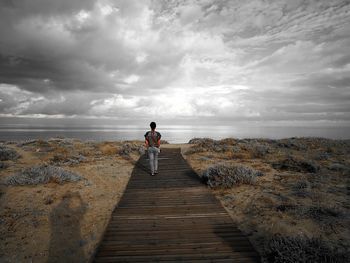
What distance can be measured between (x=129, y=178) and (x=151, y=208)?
176 inches

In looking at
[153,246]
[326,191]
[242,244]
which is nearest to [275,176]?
[326,191]

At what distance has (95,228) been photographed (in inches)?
255

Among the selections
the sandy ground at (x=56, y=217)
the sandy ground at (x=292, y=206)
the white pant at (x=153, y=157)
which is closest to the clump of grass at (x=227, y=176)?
the sandy ground at (x=292, y=206)

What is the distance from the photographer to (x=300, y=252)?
4418 millimetres

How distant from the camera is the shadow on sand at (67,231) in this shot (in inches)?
208

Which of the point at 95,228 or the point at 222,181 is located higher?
the point at 222,181

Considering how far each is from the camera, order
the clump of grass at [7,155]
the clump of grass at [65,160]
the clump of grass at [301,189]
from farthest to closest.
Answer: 1. the clump of grass at [7,155]
2. the clump of grass at [65,160]
3. the clump of grass at [301,189]

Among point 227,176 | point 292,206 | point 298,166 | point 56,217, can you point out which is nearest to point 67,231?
point 56,217

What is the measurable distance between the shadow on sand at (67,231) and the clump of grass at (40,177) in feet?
6.47

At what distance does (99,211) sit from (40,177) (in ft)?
14.6

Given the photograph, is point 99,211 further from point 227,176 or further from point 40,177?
point 227,176

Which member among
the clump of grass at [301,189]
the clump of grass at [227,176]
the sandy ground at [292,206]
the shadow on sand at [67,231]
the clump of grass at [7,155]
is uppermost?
the clump of grass at [7,155]

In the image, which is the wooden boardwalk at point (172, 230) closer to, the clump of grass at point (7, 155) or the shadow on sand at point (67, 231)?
the shadow on sand at point (67, 231)

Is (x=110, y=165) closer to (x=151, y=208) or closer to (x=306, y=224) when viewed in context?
(x=151, y=208)
